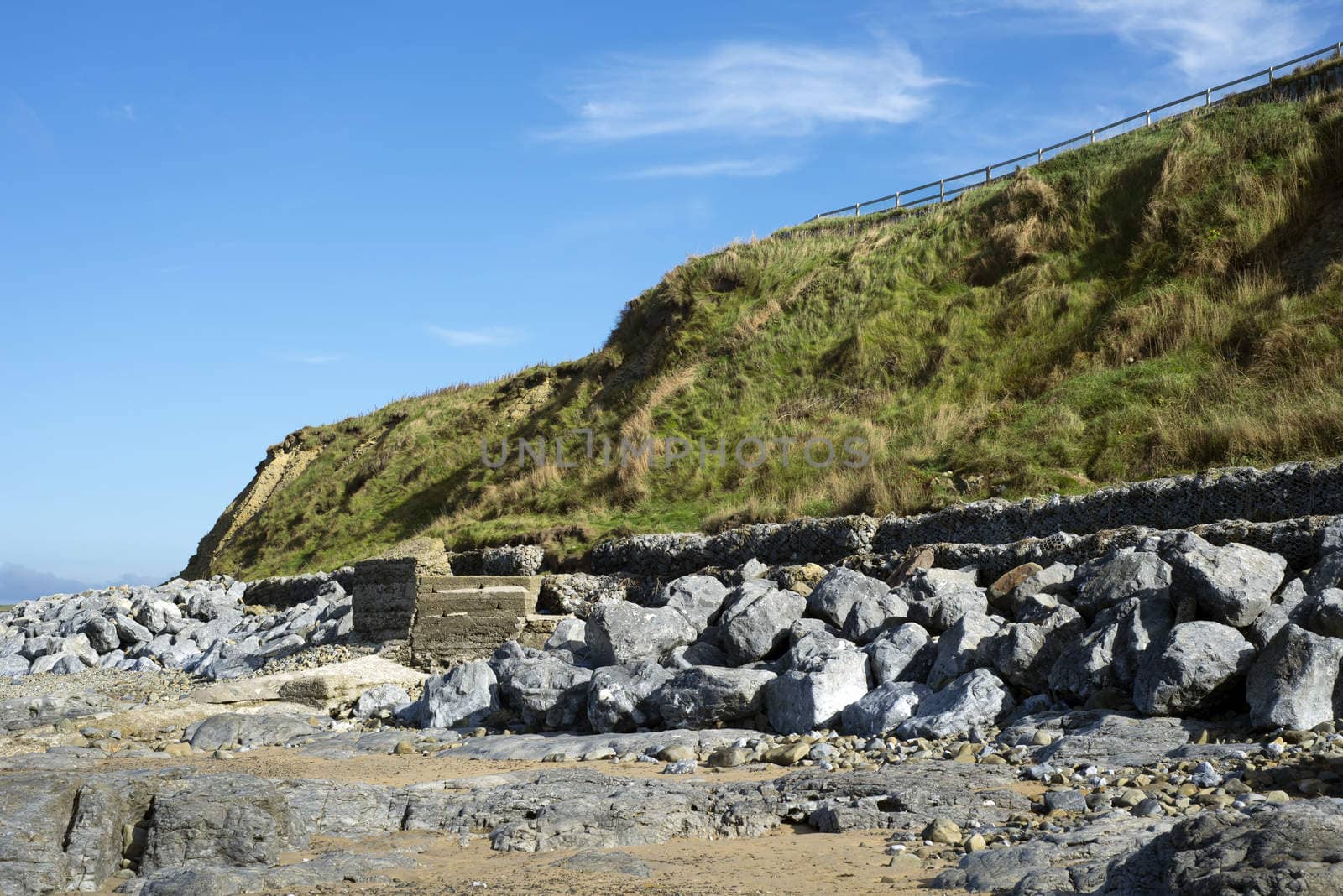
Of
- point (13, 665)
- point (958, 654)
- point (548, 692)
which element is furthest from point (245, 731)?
point (13, 665)

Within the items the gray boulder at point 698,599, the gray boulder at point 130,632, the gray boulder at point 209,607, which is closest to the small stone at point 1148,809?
the gray boulder at point 698,599

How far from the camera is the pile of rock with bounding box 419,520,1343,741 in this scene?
756 centimetres

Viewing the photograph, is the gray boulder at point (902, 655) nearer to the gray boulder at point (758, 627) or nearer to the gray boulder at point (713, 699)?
the gray boulder at point (713, 699)

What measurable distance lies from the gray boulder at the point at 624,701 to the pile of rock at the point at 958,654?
0.05ft

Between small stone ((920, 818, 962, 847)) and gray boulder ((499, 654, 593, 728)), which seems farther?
gray boulder ((499, 654, 593, 728))

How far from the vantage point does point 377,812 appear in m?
6.62

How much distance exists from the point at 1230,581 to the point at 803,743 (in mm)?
3366

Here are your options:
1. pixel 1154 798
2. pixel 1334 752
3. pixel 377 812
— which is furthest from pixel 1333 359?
pixel 377 812

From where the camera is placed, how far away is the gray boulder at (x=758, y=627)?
1105cm

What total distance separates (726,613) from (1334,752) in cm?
630

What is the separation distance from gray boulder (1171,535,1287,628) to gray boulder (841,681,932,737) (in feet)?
7.17

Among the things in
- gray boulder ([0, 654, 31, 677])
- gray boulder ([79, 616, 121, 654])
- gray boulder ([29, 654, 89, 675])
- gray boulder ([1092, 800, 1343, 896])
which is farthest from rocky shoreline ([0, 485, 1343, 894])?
gray boulder ([79, 616, 121, 654])

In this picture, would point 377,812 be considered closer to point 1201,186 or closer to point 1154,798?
point 1154,798

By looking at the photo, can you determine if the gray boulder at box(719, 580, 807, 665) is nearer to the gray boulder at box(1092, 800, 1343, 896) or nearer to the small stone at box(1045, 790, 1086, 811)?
the small stone at box(1045, 790, 1086, 811)
